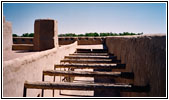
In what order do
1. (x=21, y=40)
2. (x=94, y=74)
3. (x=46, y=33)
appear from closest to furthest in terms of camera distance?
(x=94, y=74)
(x=46, y=33)
(x=21, y=40)

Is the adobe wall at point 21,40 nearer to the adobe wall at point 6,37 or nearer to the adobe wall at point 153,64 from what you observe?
the adobe wall at point 6,37

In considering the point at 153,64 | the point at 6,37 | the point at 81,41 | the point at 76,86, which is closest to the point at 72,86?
the point at 76,86

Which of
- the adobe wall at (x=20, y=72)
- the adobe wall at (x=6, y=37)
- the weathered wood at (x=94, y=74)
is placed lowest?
the weathered wood at (x=94, y=74)

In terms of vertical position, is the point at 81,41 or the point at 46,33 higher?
the point at 46,33

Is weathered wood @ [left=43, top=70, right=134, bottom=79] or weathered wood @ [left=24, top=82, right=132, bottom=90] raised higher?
weathered wood @ [left=43, top=70, right=134, bottom=79]

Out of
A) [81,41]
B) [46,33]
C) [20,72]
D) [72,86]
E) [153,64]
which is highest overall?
[46,33]

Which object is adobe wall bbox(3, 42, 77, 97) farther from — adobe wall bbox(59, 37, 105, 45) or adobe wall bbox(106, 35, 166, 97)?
adobe wall bbox(59, 37, 105, 45)

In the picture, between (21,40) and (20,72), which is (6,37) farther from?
(21,40)

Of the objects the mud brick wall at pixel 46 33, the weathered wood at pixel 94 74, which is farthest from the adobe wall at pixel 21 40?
the weathered wood at pixel 94 74

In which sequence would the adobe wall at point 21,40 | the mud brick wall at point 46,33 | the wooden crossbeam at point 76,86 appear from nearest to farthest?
the wooden crossbeam at point 76,86, the mud brick wall at point 46,33, the adobe wall at point 21,40

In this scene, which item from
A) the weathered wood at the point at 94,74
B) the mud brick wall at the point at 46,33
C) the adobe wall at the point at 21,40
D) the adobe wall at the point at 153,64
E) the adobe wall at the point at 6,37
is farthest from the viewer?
the adobe wall at the point at 21,40

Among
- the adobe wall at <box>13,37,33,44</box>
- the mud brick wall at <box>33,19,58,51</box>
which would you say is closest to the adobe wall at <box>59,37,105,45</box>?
the adobe wall at <box>13,37,33,44</box>

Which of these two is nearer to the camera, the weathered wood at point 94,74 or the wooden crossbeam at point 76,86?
the wooden crossbeam at point 76,86

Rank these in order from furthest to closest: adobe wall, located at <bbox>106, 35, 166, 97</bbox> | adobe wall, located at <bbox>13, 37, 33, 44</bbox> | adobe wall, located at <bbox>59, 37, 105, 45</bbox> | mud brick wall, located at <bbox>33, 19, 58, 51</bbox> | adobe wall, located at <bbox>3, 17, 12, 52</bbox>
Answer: adobe wall, located at <bbox>13, 37, 33, 44</bbox> → adobe wall, located at <bbox>59, 37, 105, 45</bbox> → mud brick wall, located at <bbox>33, 19, 58, 51</bbox> → adobe wall, located at <bbox>3, 17, 12, 52</bbox> → adobe wall, located at <bbox>106, 35, 166, 97</bbox>
